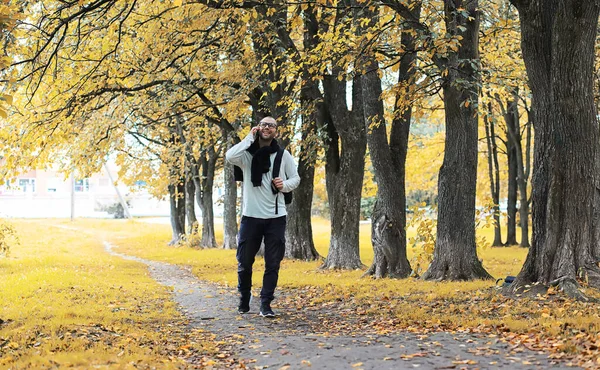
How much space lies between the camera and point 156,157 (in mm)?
32531

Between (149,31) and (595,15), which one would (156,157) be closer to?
→ (149,31)

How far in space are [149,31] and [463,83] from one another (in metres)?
7.67

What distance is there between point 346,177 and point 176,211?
776 inches

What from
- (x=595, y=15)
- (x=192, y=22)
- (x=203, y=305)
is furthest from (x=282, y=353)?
(x=192, y=22)

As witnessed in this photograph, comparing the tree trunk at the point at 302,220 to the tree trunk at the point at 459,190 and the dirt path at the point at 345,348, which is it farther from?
the dirt path at the point at 345,348

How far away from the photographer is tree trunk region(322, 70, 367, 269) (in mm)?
16328

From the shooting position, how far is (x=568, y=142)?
8312 mm

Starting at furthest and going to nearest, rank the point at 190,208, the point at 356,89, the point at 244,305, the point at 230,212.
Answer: the point at 190,208 < the point at 230,212 < the point at 356,89 < the point at 244,305

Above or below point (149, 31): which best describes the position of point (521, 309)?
below

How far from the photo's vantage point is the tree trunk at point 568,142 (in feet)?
26.9

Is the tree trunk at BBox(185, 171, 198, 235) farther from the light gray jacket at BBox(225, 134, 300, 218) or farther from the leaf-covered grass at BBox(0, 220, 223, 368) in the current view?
the light gray jacket at BBox(225, 134, 300, 218)

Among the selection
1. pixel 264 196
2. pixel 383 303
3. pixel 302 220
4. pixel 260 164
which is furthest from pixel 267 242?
pixel 302 220

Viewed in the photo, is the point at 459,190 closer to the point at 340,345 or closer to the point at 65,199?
the point at 340,345

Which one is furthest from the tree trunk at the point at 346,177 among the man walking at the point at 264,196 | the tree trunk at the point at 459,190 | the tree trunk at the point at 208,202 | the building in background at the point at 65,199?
the building in background at the point at 65,199
